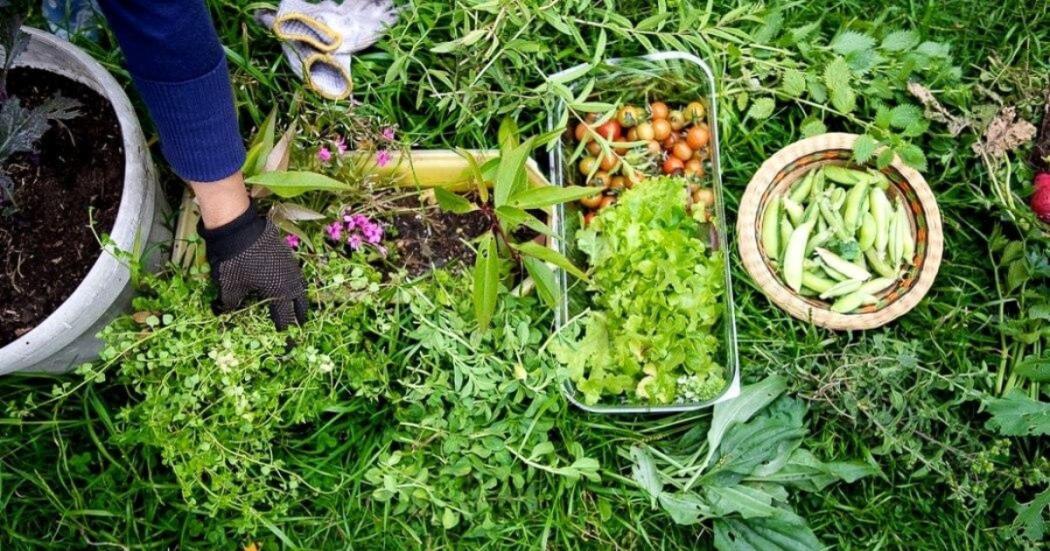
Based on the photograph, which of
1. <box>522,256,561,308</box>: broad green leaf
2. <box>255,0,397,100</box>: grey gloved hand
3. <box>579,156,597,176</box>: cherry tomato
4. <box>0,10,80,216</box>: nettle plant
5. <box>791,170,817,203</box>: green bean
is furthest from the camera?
<box>791,170,817,203</box>: green bean

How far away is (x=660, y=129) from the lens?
1972 mm

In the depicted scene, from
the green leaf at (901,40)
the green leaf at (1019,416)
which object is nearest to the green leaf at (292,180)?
the green leaf at (901,40)

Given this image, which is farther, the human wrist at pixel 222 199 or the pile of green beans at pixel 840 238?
the pile of green beans at pixel 840 238

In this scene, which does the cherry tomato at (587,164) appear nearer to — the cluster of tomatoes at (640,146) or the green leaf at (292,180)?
the cluster of tomatoes at (640,146)

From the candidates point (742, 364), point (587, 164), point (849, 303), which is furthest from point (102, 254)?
point (849, 303)

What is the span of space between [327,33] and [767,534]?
1.44 metres

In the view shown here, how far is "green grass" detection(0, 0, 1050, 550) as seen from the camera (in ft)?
5.90

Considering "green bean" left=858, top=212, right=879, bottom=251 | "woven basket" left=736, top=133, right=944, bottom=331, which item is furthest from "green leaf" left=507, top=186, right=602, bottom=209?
"green bean" left=858, top=212, right=879, bottom=251

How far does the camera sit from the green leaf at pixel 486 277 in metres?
1.56

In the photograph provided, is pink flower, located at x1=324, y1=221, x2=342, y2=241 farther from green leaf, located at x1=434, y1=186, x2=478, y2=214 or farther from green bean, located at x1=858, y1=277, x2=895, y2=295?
green bean, located at x1=858, y1=277, x2=895, y2=295

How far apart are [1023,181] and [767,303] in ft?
2.23

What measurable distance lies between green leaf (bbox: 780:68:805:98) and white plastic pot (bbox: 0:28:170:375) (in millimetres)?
1417

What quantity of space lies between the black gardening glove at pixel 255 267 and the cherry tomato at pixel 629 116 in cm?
80

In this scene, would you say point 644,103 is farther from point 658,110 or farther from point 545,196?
point 545,196
